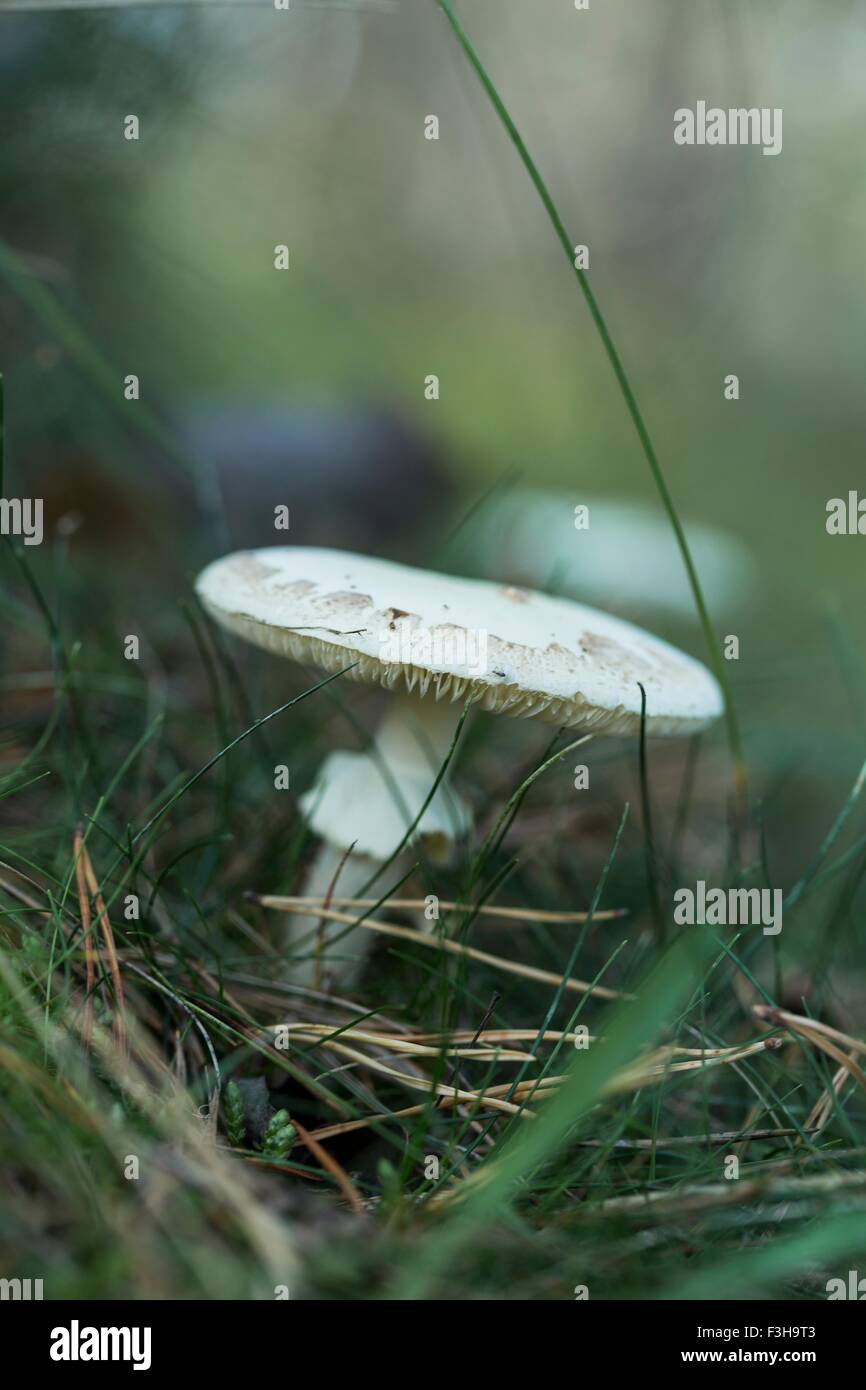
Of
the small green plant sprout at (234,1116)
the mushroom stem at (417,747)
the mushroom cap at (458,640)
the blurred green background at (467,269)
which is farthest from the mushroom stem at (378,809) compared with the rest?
the blurred green background at (467,269)

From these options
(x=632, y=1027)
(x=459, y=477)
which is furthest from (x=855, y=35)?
(x=632, y=1027)

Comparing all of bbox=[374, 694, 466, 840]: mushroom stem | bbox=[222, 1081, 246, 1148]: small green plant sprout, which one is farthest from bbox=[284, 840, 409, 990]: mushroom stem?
bbox=[222, 1081, 246, 1148]: small green plant sprout

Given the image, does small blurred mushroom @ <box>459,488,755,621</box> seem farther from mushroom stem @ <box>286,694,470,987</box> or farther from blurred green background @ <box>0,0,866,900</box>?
mushroom stem @ <box>286,694,470,987</box>

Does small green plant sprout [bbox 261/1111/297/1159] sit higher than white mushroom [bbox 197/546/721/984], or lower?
lower

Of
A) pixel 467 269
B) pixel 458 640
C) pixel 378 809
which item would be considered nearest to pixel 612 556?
pixel 378 809

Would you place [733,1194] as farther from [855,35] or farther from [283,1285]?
[855,35]
